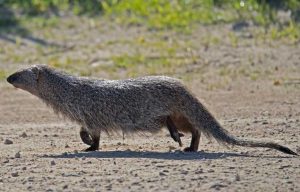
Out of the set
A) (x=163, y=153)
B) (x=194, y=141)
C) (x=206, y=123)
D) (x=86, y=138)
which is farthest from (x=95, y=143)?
(x=206, y=123)

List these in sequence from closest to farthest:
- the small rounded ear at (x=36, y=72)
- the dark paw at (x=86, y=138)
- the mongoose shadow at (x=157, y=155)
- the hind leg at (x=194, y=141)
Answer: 1. the mongoose shadow at (x=157, y=155)
2. the hind leg at (x=194, y=141)
3. the dark paw at (x=86, y=138)
4. the small rounded ear at (x=36, y=72)

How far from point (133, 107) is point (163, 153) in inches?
20.4

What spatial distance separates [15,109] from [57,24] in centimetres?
569

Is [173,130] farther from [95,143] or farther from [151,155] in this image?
[95,143]

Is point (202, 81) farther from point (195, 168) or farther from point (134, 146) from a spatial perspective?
point (195, 168)

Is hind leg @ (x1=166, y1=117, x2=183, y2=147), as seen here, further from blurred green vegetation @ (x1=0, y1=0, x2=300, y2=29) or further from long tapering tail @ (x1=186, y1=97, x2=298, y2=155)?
blurred green vegetation @ (x1=0, y1=0, x2=300, y2=29)

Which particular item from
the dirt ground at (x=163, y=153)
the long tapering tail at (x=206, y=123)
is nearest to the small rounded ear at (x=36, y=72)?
the dirt ground at (x=163, y=153)

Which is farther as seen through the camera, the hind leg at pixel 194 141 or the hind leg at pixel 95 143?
the hind leg at pixel 95 143

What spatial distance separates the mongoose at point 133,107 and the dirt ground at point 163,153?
19cm

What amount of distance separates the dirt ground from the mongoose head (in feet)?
1.87

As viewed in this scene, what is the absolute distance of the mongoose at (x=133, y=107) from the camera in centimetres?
971

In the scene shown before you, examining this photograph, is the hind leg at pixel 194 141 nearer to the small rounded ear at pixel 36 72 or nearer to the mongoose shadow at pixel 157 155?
the mongoose shadow at pixel 157 155

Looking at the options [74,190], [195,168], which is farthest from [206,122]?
[74,190]

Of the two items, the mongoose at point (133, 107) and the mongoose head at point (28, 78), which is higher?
the mongoose head at point (28, 78)
